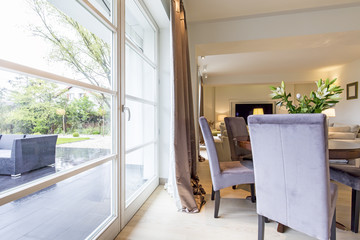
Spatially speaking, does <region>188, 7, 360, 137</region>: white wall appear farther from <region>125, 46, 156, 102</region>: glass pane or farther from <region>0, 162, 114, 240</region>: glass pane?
<region>0, 162, 114, 240</region>: glass pane

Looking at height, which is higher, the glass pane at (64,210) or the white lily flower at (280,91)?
the white lily flower at (280,91)

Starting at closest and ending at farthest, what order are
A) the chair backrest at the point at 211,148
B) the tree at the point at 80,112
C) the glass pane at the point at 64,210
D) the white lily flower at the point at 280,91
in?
the glass pane at the point at 64,210, the tree at the point at 80,112, the chair backrest at the point at 211,148, the white lily flower at the point at 280,91

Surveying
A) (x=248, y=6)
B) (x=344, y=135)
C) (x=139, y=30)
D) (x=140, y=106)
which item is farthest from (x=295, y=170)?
(x=344, y=135)

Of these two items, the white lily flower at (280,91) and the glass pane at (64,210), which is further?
the white lily flower at (280,91)

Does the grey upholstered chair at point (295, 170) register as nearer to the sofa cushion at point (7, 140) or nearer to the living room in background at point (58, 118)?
the living room in background at point (58, 118)

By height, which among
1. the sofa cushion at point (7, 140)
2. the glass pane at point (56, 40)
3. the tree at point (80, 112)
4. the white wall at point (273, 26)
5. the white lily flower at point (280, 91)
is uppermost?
the white wall at point (273, 26)

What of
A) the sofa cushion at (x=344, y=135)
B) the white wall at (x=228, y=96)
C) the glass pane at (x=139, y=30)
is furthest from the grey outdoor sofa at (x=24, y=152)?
the white wall at (x=228, y=96)

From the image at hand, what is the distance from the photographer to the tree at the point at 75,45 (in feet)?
3.11

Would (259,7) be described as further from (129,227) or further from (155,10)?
(129,227)

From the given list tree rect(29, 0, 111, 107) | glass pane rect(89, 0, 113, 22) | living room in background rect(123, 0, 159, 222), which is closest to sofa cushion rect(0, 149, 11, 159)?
tree rect(29, 0, 111, 107)

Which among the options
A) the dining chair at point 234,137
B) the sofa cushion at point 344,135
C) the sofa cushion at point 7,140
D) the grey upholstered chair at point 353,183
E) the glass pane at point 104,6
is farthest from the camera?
the sofa cushion at point 344,135

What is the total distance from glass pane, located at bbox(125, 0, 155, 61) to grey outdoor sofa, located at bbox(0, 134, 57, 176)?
1.31 metres

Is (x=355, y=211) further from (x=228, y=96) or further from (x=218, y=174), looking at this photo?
(x=228, y=96)

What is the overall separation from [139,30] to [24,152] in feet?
6.11
